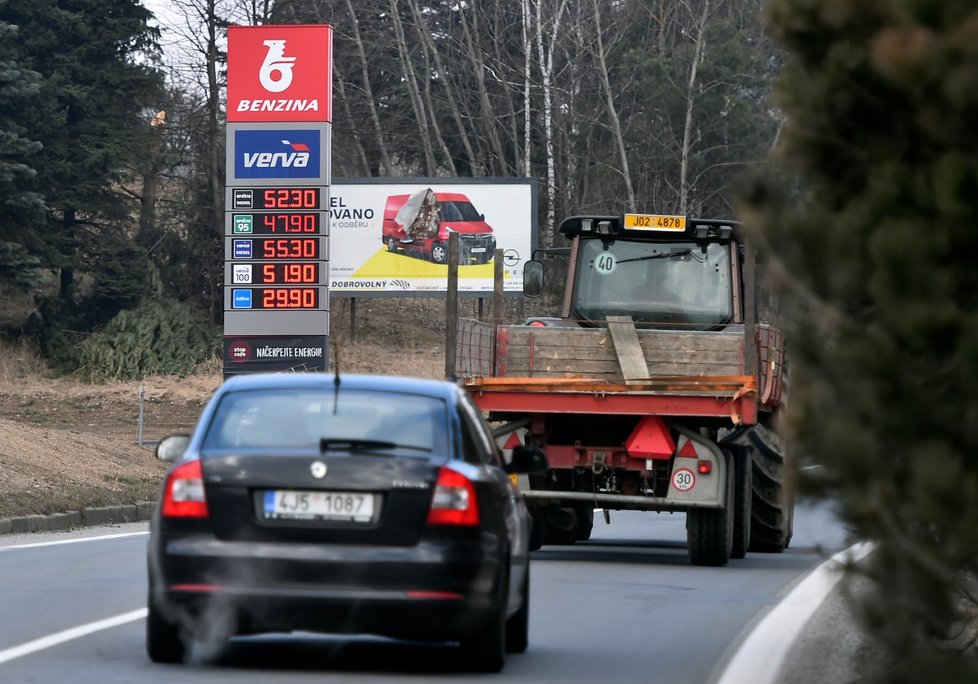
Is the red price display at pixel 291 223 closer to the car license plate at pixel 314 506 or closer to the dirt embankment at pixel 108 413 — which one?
the dirt embankment at pixel 108 413

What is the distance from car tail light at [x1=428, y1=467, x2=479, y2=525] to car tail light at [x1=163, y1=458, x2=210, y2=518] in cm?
101

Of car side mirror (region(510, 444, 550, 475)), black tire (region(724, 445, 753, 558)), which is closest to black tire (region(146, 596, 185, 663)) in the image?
car side mirror (region(510, 444, 550, 475))

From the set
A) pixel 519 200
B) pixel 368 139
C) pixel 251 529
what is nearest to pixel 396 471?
pixel 251 529

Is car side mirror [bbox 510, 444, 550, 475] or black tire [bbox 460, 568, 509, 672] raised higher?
car side mirror [bbox 510, 444, 550, 475]

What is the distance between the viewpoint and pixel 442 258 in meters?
43.7

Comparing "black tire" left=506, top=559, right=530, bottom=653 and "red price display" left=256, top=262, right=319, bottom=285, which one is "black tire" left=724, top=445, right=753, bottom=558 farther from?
"red price display" left=256, top=262, right=319, bottom=285

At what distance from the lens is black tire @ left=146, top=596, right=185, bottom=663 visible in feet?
28.9

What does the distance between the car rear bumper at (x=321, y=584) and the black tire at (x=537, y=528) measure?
30.2ft

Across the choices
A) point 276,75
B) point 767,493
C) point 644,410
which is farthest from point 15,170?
point 644,410

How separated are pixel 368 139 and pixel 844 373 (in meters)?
53.1

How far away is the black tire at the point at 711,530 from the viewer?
1612cm

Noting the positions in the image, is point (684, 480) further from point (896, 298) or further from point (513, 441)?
point (896, 298)

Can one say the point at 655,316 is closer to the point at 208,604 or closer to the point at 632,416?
the point at 632,416

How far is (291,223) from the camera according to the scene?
30141 millimetres
